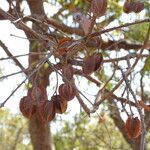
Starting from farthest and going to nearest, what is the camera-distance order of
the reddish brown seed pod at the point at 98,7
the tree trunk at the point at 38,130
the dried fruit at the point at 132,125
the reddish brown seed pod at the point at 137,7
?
the tree trunk at the point at 38,130, the reddish brown seed pod at the point at 137,7, the dried fruit at the point at 132,125, the reddish brown seed pod at the point at 98,7

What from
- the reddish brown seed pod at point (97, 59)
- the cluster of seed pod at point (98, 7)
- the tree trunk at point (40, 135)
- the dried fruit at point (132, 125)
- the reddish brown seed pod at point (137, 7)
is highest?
the tree trunk at point (40, 135)

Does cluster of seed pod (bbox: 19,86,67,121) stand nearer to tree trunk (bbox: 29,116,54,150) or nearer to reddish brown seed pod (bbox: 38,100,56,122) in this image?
reddish brown seed pod (bbox: 38,100,56,122)

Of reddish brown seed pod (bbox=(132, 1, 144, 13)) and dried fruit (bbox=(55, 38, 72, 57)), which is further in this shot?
reddish brown seed pod (bbox=(132, 1, 144, 13))

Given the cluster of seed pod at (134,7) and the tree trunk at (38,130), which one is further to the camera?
the tree trunk at (38,130)

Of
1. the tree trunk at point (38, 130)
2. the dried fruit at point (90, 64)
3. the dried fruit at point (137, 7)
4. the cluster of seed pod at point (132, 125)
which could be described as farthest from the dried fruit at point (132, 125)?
the tree trunk at point (38, 130)

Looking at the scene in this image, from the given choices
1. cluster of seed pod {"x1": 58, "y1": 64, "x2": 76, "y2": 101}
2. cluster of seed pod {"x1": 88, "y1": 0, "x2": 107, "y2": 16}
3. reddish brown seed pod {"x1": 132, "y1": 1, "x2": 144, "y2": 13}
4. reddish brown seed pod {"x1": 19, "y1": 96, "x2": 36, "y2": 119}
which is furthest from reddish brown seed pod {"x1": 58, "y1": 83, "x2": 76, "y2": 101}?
reddish brown seed pod {"x1": 132, "y1": 1, "x2": 144, "y2": 13}

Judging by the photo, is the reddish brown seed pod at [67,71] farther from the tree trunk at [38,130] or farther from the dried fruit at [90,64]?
the tree trunk at [38,130]

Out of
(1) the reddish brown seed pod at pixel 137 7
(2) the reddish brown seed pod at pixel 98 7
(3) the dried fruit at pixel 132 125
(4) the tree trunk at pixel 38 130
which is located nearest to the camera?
(2) the reddish brown seed pod at pixel 98 7

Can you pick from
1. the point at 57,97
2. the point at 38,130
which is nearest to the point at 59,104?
the point at 57,97
